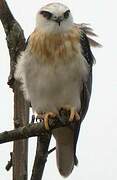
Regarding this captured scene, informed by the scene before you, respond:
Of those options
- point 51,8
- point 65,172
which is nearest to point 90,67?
point 51,8

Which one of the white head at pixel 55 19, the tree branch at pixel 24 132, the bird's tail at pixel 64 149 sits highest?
the white head at pixel 55 19

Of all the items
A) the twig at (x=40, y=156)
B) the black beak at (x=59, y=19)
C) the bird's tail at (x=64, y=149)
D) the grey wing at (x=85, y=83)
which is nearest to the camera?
the twig at (x=40, y=156)

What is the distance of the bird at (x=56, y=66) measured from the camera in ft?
16.2

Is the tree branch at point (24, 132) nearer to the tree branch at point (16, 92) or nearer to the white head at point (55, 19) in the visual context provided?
the tree branch at point (16, 92)

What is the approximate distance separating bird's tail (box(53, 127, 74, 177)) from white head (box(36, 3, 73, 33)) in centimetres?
125

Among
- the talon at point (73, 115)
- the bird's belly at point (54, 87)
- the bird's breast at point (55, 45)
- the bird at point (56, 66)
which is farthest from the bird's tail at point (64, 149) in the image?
the bird's breast at point (55, 45)

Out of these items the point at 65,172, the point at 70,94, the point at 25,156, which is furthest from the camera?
the point at 65,172

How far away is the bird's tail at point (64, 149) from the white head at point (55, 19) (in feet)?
4.12

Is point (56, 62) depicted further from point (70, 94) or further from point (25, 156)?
point (25, 156)

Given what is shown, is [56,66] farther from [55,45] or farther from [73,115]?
[73,115]

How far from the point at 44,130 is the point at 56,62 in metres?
1.20

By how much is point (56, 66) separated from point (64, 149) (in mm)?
1322

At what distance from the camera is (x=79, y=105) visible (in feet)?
16.9

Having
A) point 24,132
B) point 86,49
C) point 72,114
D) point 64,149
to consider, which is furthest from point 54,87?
point 24,132
